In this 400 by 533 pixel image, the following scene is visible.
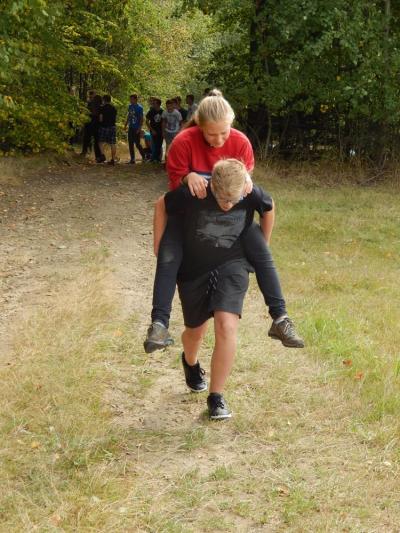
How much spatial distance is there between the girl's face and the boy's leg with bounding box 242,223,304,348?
1.79 feet

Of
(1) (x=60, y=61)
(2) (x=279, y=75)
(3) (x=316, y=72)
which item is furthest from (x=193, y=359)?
(1) (x=60, y=61)

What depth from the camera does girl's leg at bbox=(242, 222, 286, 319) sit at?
4.44 meters

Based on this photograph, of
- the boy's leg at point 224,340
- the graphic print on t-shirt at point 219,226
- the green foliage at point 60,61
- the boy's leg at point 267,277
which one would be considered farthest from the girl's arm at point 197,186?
the green foliage at point 60,61

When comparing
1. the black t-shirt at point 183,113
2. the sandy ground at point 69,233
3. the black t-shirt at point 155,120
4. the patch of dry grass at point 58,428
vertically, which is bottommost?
the sandy ground at point 69,233

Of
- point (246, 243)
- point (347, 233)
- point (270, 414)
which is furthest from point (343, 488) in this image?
point (347, 233)

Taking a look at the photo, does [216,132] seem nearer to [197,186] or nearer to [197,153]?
[197,153]

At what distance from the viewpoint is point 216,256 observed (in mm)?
4375

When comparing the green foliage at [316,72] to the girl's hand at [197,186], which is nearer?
the girl's hand at [197,186]

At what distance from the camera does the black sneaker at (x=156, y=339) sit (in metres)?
4.12

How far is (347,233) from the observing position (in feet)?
37.7

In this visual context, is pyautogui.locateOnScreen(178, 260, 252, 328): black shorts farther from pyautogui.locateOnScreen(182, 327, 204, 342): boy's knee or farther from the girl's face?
the girl's face

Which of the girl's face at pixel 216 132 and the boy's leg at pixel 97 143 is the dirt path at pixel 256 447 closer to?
the girl's face at pixel 216 132

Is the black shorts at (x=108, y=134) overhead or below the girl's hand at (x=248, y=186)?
below

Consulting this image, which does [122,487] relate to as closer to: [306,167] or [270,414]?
[270,414]
